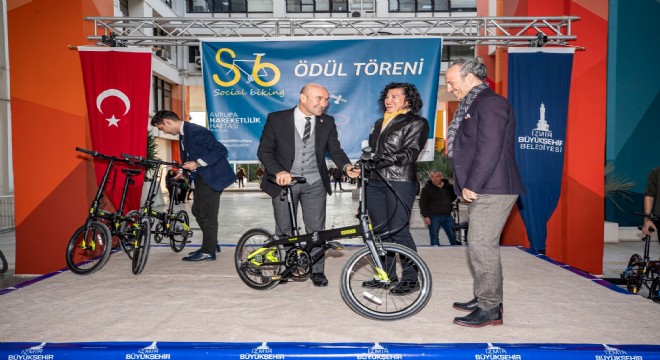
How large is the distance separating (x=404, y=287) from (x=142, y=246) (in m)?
2.44

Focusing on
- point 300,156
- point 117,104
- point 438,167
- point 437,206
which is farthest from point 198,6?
point 300,156

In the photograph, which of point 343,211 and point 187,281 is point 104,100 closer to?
point 187,281

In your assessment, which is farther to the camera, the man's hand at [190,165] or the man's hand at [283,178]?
the man's hand at [190,165]

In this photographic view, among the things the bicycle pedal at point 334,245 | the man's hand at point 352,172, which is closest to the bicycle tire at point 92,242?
the bicycle pedal at point 334,245

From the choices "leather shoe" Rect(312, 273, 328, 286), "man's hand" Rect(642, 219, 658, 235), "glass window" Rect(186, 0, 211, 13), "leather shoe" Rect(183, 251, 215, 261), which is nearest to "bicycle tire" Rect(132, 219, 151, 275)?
"leather shoe" Rect(183, 251, 215, 261)

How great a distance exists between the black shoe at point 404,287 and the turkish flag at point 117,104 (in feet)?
12.7

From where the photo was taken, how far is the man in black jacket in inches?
291

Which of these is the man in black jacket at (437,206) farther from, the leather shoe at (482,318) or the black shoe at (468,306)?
the leather shoe at (482,318)

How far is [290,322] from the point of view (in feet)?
10.2

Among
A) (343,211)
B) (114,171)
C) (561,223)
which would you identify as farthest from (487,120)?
(343,211)

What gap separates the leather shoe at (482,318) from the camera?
2.94 metres

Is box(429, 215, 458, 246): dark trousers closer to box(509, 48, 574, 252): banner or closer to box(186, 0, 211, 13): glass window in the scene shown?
box(509, 48, 574, 252): banner

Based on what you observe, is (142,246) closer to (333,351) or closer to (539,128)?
(333,351)

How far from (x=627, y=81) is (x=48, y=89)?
10817 millimetres
